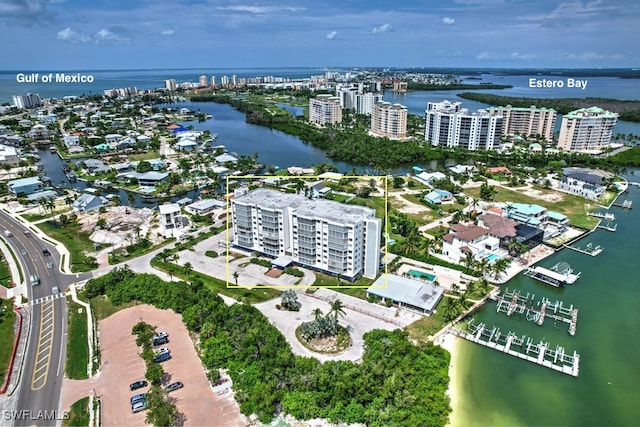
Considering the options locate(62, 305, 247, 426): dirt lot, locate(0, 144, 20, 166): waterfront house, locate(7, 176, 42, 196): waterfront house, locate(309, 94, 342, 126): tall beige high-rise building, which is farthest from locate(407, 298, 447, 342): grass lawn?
locate(309, 94, 342, 126): tall beige high-rise building

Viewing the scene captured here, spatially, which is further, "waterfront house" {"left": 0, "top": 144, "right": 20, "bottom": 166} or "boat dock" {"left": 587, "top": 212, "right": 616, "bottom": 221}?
"waterfront house" {"left": 0, "top": 144, "right": 20, "bottom": 166}

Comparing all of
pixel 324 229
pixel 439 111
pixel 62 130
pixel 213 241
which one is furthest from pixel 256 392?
pixel 62 130

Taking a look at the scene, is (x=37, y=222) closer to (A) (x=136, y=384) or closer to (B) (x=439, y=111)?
(A) (x=136, y=384)

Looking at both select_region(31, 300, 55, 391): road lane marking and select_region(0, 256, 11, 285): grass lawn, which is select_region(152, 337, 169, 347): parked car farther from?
select_region(0, 256, 11, 285): grass lawn

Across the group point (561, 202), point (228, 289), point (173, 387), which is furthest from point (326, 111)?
point (173, 387)

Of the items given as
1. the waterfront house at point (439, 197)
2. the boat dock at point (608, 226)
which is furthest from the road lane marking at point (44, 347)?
the boat dock at point (608, 226)

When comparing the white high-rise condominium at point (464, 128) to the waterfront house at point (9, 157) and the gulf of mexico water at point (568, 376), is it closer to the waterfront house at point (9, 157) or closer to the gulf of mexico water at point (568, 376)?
the gulf of mexico water at point (568, 376)
